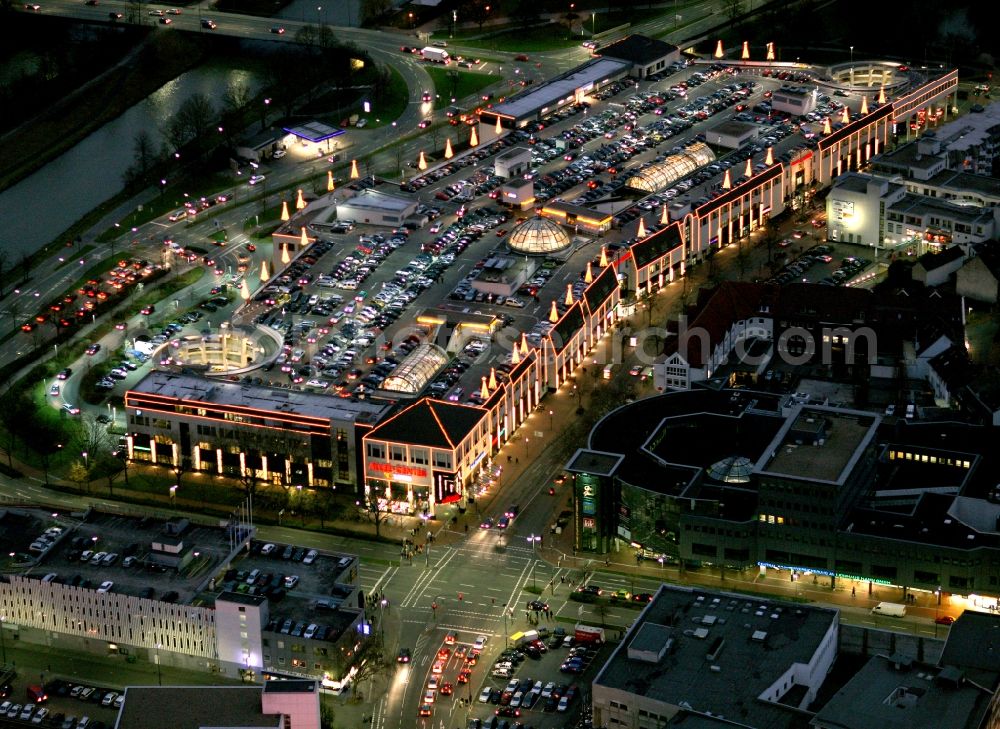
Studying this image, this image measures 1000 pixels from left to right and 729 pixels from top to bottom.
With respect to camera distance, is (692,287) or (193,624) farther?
(692,287)

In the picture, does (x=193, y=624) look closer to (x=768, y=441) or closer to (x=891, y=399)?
(x=768, y=441)

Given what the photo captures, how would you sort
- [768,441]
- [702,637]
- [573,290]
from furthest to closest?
[573,290] → [768,441] → [702,637]

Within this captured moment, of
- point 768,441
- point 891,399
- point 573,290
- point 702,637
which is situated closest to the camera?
point 702,637

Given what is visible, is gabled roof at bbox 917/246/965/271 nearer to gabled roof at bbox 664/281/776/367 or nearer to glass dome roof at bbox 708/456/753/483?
gabled roof at bbox 664/281/776/367

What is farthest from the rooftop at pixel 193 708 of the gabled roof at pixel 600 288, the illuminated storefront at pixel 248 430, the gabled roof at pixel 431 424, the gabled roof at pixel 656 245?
the gabled roof at pixel 656 245

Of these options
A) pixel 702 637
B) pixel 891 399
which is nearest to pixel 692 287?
pixel 891 399
